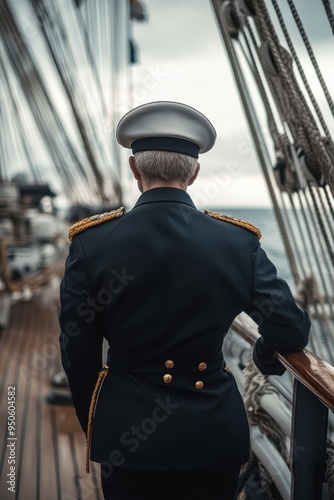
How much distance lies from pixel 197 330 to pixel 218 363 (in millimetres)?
122

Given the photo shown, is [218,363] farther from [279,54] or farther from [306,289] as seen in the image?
[306,289]

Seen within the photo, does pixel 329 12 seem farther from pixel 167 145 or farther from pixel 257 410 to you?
pixel 257 410

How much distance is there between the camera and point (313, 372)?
3.49ft

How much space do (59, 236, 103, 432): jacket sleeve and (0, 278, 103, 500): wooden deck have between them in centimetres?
111

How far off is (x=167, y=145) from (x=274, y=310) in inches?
16.0

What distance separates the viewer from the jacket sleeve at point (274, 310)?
1095 mm

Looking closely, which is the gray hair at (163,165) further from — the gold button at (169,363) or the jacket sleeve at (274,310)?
the gold button at (169,363)

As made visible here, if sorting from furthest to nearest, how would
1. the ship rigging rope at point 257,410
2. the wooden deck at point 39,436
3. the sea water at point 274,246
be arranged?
1. the sea water at point 274,246
2. the wooden deck at point 39,436
3. the ship rigging rope at point 257,410

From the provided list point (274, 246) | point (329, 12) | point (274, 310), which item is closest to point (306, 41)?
point (329, 12)

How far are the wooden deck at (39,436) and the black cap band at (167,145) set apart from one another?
154 cm

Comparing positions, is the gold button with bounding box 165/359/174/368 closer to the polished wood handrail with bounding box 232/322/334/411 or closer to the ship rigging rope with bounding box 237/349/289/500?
the polished wood handrail with bounding box 232/322/334/411

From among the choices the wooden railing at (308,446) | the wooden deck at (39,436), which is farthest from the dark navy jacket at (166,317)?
the wooden deck at (39,436)

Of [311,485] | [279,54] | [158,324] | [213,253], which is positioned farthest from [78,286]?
[279,54]

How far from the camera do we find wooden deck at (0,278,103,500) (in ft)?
7.09
